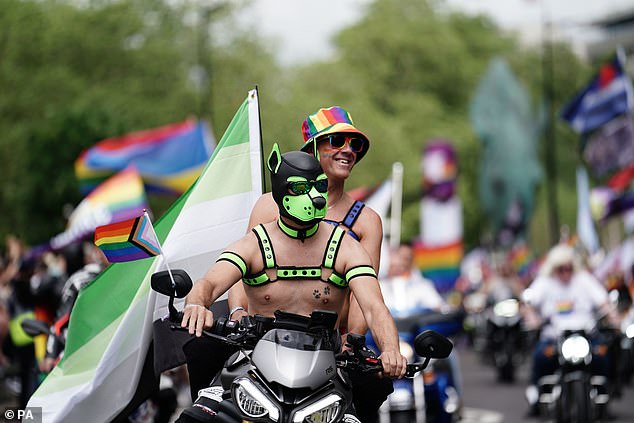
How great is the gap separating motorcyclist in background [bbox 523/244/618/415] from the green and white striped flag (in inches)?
270

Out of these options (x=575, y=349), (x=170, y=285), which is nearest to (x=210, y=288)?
(x=170, y=285)

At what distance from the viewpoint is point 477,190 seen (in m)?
66.1

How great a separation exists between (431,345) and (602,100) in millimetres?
19048

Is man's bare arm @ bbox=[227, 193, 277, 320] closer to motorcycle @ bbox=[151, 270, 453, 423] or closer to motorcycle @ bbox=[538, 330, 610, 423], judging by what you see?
motorcycle @ bbox=[151, 270, 453, 423]

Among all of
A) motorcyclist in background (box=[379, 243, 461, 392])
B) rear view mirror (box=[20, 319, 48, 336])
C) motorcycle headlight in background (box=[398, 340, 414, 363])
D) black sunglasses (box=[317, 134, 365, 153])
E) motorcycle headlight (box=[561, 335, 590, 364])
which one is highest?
black sunglasses (box=[317, 134, 365, 153])

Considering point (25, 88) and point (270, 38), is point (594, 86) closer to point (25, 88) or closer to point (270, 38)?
point (25, 88)

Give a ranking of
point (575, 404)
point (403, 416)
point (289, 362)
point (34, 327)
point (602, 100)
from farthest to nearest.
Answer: point (602, 100) → point (575, 404) → point (403, 416) → point (34, 327) → point (289, 362)

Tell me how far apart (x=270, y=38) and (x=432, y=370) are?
4347cm

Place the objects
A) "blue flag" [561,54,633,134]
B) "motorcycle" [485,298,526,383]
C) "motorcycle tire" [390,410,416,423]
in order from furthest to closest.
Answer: "blue flag" [561,54,633,134] → "motorcycle" [485,298,526,383] → "motorcycle tire" [390,410,416,423]

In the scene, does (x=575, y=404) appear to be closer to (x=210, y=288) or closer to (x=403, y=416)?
(x=403, y=416)

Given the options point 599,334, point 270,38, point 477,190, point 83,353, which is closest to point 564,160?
point 477,190

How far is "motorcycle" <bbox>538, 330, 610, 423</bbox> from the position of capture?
514 inches

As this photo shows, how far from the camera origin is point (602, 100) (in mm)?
23953

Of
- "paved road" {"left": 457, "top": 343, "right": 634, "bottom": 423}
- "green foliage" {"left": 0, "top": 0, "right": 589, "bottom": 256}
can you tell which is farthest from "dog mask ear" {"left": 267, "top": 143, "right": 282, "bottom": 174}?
"green foliage" {"left": 0, "top": 0, "right": 589, "bottom": 256}
